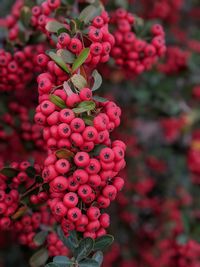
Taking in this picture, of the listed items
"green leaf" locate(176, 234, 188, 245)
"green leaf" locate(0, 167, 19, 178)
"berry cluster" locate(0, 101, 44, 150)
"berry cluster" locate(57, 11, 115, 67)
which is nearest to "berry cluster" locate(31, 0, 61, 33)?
"berry cluster" locate(57, 11, 115, 67)

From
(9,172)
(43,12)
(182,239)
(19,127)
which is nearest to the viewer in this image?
(9,172)

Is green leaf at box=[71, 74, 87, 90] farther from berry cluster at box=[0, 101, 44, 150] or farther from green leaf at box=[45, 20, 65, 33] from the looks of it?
berry cluster at box=[0, 101, 44, 150]

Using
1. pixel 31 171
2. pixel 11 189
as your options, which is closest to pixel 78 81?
pixel 31 171

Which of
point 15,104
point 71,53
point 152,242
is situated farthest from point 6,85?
point 152,242

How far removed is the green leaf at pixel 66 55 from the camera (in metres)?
1.47

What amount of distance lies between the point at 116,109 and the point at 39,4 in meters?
0.72

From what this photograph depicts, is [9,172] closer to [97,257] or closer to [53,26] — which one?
[97,257]

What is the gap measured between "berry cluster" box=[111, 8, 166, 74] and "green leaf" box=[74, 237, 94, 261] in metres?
0.88

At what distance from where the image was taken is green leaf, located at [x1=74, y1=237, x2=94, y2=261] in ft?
4.61

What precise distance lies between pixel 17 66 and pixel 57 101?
0.53 m

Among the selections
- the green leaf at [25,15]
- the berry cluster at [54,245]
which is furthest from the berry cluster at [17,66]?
the berry cluster at [54,245]

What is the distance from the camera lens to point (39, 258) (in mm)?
1689

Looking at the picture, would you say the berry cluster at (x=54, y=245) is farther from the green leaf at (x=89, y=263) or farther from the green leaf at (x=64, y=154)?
the green leaf at (x=64, y=154)

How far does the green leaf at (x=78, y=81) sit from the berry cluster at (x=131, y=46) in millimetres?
544
